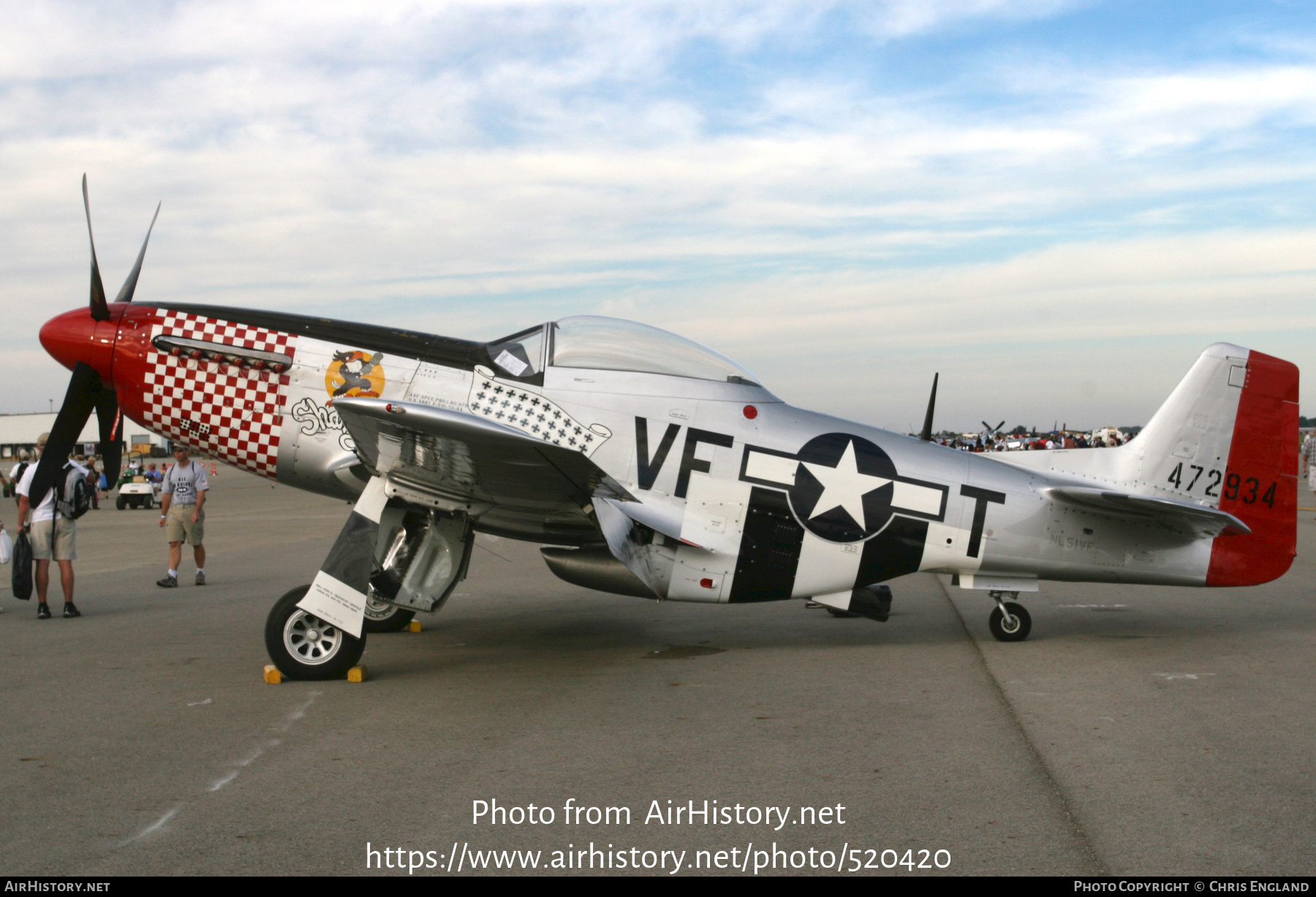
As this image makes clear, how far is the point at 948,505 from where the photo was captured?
7391 mm

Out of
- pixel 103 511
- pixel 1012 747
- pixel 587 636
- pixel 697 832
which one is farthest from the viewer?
pixel 103 511

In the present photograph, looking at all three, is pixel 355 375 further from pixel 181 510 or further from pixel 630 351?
pixel 181 510

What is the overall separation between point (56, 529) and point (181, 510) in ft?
6.94

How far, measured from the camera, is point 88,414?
291 inches

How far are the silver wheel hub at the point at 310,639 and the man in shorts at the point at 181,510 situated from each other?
570 cm

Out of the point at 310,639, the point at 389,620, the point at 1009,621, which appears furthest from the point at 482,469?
the point at 1009,621

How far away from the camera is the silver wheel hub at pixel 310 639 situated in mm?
6270

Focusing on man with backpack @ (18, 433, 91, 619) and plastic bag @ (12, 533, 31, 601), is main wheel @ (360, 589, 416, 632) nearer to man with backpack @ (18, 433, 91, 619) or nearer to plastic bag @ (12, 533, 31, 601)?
man with backpack @ (18, 433, 91, 619)

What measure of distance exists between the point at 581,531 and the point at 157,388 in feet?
10.4

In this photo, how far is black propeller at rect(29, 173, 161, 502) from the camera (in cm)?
715

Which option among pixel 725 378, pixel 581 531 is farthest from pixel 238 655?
pixel 725 378

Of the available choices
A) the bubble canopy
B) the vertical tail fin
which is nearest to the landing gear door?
the bubble canopy

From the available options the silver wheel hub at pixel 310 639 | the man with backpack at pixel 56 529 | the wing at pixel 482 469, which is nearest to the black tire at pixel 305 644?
the silver wheel hub at pixel 310 639
